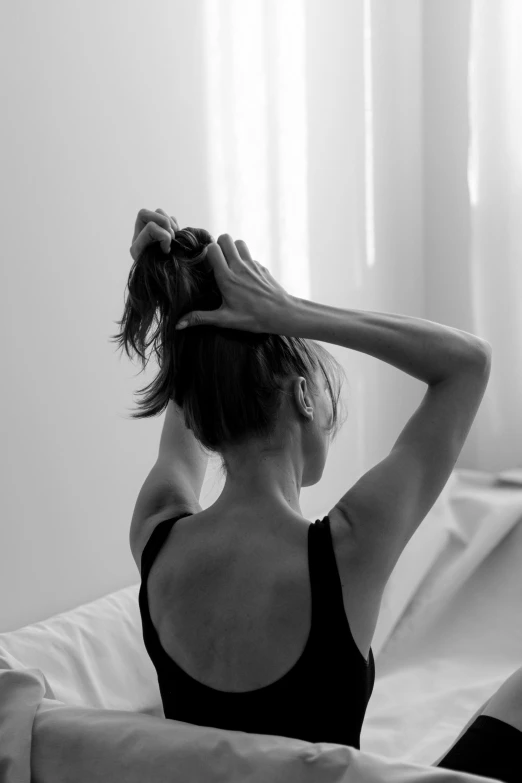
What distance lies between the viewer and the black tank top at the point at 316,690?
93 cm

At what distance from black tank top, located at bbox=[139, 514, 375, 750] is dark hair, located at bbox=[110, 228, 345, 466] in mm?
153

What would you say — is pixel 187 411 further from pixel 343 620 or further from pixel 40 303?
pixel 40 303

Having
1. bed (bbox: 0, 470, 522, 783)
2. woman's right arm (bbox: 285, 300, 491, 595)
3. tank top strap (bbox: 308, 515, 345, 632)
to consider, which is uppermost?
woman's right arm (bbox: 285, 300, 491, 595)

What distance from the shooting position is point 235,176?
2283 mm

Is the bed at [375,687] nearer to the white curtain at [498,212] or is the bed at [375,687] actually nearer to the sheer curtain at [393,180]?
the white curtain at [498,212]

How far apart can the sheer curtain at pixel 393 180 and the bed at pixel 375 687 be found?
0.36 metres

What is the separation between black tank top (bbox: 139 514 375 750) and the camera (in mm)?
931

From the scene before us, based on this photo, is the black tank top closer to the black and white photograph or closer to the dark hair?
the black and white photograph

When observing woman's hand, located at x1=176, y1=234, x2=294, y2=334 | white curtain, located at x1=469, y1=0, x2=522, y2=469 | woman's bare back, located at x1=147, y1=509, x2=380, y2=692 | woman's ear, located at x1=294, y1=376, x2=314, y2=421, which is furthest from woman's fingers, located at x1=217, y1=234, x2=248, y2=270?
white curtain, located at x1=469, y1=0, x2=522, y2=469

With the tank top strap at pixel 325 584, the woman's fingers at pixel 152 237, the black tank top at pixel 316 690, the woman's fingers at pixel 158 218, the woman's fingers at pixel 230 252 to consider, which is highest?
the woman's fingers at pixel 158 218

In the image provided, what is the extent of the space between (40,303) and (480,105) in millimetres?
1699

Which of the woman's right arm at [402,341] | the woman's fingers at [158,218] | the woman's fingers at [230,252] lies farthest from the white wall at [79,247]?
the woman's right arm at [402,341]

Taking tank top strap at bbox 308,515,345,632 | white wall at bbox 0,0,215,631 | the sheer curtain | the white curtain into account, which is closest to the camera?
tank top strap at bbox 308,515,345,632

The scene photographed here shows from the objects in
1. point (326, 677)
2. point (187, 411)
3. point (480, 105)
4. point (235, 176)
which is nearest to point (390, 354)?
point (187, 411)
